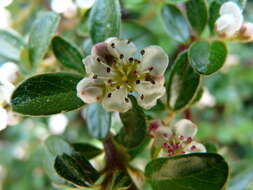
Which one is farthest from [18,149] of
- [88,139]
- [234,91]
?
[234,91]

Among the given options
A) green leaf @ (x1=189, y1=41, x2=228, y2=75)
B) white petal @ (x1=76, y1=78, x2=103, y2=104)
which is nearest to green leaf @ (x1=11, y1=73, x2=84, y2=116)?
white petal @ (x1=76, y1=78, x2=103, y2=104)

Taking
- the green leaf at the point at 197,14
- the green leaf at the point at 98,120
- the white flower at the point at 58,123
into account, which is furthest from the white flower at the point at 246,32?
the white flower at the point at 58,123

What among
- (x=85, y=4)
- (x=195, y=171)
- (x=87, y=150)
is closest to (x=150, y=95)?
(x=195, y=171)

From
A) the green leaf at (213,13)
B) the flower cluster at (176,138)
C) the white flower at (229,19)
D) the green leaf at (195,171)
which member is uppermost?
the green leaf at (213,13)

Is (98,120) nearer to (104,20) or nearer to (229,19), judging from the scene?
(104,20)

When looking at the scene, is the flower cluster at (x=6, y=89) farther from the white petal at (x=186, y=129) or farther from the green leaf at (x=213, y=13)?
the green leaf at (x=213, y=13)

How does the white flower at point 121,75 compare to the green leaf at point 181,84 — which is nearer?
the white flower at point 121,75
